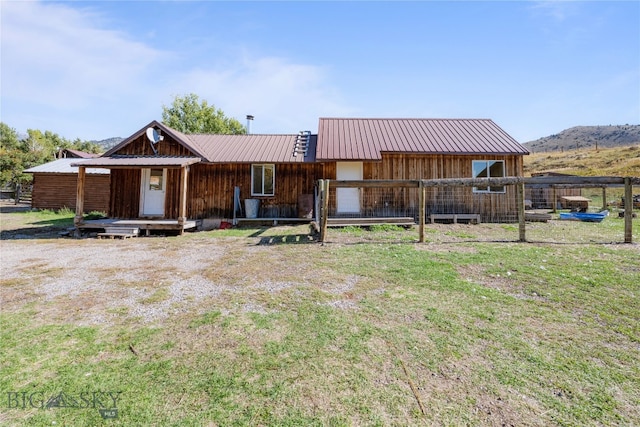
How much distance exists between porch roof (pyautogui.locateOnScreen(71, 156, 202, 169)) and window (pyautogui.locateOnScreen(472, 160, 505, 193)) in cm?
1186

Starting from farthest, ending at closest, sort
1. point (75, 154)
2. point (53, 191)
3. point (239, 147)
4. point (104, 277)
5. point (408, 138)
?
point (75, 154), point (53, 191), point (239, 147), point (408, 138), point (104, 277)

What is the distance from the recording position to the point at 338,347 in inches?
113

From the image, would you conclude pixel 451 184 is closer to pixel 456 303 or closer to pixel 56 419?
pixel 456 303

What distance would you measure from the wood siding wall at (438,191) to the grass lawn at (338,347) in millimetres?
7251

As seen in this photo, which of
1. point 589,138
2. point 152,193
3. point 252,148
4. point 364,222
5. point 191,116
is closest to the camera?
point 364,222

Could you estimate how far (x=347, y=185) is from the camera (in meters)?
8.37

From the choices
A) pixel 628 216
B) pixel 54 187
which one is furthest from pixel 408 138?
pixel 54 187

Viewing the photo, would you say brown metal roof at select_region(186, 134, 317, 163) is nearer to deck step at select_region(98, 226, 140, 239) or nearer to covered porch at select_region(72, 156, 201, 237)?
covered porch at select_region(72, 156, 201, 237)

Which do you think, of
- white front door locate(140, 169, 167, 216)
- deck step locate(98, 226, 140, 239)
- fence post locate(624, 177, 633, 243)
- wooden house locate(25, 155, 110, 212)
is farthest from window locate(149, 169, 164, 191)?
fence post locate(624, 177, 633, 243)

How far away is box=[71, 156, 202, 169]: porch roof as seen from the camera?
10633 mm

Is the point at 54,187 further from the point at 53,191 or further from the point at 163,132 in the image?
the point at 163,132

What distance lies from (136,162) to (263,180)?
4940 millimetres

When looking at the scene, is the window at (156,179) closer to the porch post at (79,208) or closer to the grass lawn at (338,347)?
the porch post at (79,208)

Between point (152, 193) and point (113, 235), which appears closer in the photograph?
point (113, 235)
